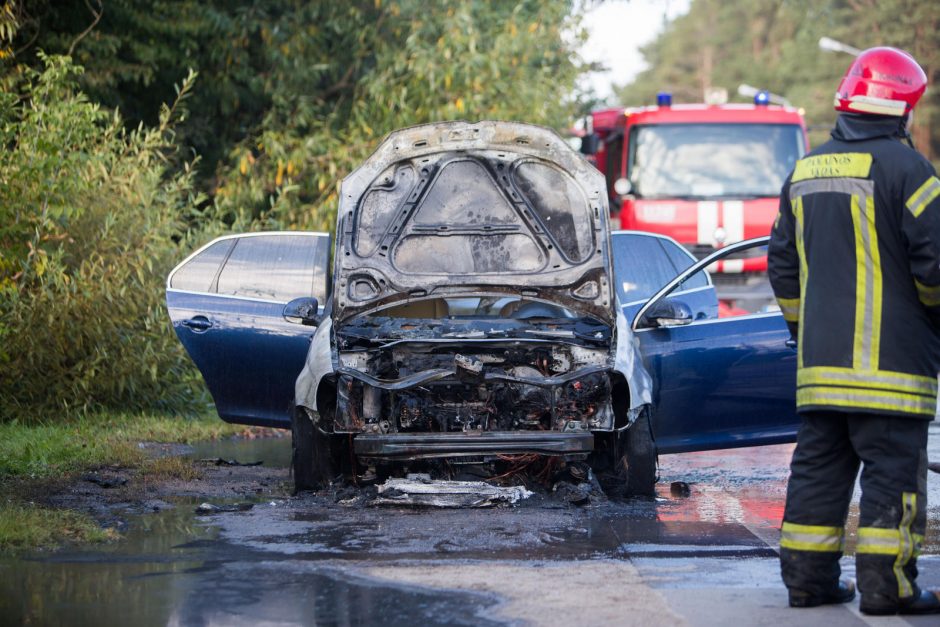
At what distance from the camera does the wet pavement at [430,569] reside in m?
5.11

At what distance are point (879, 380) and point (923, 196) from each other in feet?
2.16

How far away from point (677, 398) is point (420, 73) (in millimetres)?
8956

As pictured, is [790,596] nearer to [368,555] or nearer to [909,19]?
[368,555]

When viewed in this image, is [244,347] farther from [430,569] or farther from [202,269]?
[430,569]

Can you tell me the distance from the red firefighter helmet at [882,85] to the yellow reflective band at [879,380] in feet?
3.13

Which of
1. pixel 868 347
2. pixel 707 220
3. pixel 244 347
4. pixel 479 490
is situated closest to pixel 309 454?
pixel 479 490

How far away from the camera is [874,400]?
5.20m

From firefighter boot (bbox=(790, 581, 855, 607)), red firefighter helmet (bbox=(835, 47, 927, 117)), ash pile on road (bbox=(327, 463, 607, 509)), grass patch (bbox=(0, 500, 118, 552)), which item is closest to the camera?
firefighter boot (bbox=(790, 581, 855, 607))

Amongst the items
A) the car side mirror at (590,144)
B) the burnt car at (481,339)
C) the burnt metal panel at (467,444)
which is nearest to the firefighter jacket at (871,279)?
the burnt metal panel at (467,444)

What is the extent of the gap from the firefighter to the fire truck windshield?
12347 millimetres

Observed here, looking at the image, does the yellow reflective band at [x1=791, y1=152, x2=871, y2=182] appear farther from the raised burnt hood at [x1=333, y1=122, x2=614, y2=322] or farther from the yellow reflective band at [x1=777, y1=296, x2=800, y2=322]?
the raised burnt hood at [x1=333, y1=122, x2=614, y2=322]

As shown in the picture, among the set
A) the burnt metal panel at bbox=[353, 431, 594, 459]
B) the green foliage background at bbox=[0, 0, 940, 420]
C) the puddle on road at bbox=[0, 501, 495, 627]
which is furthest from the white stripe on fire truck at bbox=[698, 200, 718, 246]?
the puddle on road at bbox=[0, 501, 495, 627]

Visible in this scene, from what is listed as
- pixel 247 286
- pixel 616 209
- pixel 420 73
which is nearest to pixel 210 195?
pixel 420 73

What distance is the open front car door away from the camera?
327 inches
